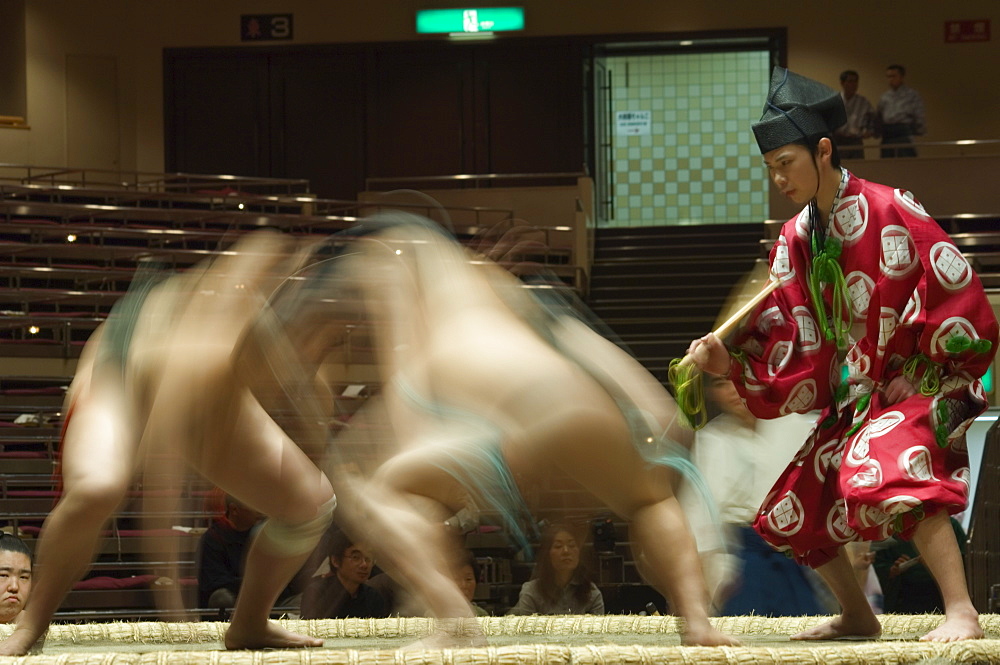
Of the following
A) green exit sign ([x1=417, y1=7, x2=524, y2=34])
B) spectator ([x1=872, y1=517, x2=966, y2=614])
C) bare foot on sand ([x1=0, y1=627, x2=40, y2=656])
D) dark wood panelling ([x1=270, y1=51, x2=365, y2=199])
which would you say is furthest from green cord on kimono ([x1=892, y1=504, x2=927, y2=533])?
dark wood panelling ([x1=270, y1=51, x2=365, y2=199])

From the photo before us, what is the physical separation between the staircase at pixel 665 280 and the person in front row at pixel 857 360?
4.35 metres

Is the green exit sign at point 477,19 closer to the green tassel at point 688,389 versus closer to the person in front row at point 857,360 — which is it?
the person in front row at point 857,360

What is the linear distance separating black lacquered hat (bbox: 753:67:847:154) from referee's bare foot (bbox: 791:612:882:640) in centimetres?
80

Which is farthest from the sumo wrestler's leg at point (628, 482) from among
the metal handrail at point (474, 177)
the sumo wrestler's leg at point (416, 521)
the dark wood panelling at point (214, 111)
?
the dark wood panelling at point (214, 111)

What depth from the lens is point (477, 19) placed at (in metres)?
9.71

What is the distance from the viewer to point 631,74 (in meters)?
10.4

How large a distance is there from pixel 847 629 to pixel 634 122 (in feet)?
28.7

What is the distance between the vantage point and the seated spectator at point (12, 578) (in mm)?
2785

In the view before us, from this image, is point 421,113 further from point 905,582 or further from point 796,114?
point 796,114

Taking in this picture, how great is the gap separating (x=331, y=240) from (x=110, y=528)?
99.3 inches

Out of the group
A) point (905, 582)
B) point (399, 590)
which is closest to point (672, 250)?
point (905, 582)

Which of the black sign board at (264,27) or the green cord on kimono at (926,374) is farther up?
the black sign board at (264,27)

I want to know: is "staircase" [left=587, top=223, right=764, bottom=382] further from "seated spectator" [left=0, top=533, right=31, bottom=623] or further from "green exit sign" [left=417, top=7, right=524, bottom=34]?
"seated spectator" [left=0, top=533, right=31, bottom=623]

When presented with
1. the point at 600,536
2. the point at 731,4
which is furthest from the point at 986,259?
the point at 731,4
